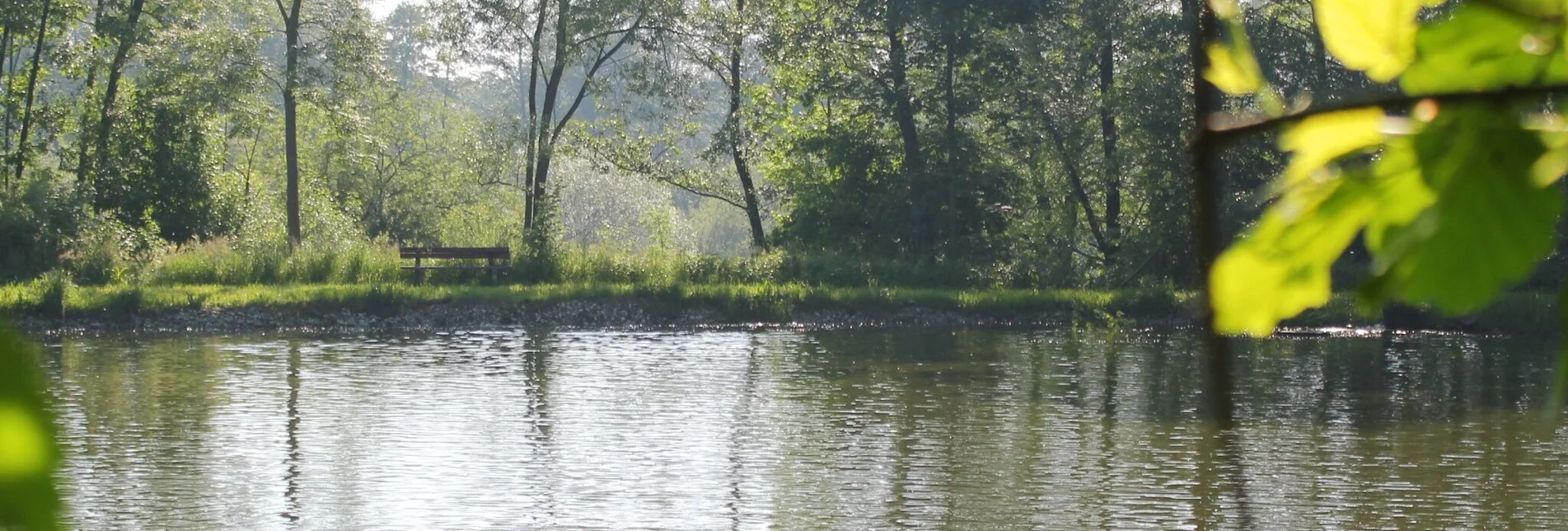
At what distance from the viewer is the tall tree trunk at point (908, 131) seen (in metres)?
31.6

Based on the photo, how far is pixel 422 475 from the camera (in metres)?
12.4

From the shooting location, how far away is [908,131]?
105 feet

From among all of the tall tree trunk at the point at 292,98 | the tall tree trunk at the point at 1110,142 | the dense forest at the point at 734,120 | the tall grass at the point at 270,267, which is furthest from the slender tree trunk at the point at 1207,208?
the tall tree trunk at the point at 292,98

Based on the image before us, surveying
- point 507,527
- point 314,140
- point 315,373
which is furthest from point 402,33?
point 507,527

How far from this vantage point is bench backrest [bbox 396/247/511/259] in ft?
95.0

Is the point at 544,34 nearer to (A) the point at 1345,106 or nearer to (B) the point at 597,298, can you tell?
(B) the point at 597,298

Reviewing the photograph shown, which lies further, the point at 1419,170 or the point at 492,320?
the point at 492,320

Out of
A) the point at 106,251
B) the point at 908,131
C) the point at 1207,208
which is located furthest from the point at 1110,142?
the point at 1207,208

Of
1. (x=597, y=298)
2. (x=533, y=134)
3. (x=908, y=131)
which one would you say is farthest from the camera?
(x=908, y=131)

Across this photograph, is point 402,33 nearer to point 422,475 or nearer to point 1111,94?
point 1111,94

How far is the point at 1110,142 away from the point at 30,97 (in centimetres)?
2229

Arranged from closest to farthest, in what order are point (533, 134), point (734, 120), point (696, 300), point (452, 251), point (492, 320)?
point (492, 320) < point (696, 300) < point (452, 251) < point (533, 134) < point (734, 120)

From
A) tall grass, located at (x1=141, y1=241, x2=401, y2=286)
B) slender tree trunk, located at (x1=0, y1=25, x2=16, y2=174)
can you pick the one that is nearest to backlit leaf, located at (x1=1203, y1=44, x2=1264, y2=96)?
tall grass, located at (x1=141, y1=241, x2=401, y2=286)

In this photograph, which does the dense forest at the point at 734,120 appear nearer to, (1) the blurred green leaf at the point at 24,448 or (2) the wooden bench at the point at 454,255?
(2) the wooden bench at the point at 454,255
